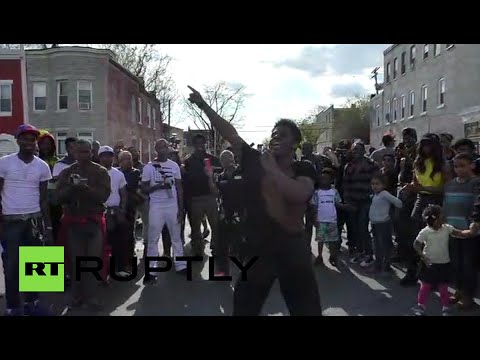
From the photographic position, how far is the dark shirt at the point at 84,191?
486cm

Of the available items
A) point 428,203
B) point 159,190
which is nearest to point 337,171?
point 428,203

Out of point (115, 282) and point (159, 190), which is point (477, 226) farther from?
point (115, 282)

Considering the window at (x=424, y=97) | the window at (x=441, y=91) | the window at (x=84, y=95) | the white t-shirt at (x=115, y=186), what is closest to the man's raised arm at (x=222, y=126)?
the white t-shirt at (x=115, y=186)

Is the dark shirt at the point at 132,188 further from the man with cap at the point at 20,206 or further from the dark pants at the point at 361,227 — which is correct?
the dark pants at the point at 361,227

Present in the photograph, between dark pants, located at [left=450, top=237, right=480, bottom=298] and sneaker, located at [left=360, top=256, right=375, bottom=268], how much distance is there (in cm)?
173

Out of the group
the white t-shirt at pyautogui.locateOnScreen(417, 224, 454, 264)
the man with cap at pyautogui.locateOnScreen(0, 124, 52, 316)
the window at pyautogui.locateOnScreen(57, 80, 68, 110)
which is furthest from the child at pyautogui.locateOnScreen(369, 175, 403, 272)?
the window at pyautogui.locateOnScreen(57, 80, 68, 110)

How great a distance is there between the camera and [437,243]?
16.3 ft

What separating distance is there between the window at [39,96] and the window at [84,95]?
5.61ft

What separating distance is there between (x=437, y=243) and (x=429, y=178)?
97cm

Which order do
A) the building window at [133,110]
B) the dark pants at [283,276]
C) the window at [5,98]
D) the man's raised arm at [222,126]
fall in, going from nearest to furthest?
the dark pants at [283,276] < the man's raised arm at [222,126] < the window at [5,98] < the building window at [133,110]

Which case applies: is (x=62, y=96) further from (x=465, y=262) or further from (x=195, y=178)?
(x=465, y=262)

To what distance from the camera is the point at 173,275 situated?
20.8ft
